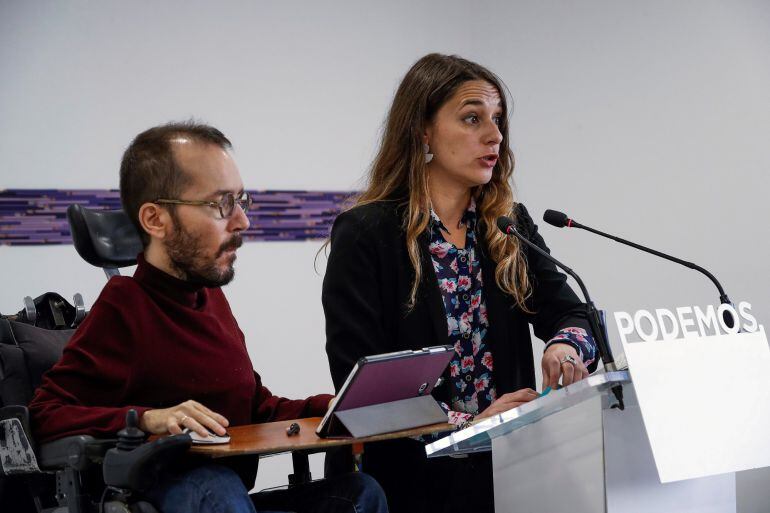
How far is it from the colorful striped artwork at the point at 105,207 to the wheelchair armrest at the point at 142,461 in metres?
2.18

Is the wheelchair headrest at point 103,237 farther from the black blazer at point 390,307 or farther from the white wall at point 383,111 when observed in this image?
the white wall at point 383,111

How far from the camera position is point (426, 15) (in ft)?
14.9

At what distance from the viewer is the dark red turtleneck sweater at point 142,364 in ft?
5.08

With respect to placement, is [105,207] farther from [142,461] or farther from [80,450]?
[142,461]

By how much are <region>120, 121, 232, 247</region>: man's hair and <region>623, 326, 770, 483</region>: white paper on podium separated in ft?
3.13

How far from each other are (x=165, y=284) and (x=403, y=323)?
0.62m

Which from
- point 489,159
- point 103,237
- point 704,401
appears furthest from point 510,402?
point 103,237

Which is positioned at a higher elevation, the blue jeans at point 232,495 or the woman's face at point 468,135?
the woman's face at point 468,135

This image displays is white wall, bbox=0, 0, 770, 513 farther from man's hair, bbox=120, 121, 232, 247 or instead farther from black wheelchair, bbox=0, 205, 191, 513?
man's hair, bbox=120, 121, 232, 247

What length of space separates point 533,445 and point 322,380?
262cm

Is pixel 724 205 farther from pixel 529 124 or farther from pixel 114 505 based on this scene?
pixel 114 505

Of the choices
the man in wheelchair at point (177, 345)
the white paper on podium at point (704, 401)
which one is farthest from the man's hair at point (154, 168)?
the white paper on podium at point (704, 401)

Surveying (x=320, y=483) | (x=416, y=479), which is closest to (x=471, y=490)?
(x=416, y=479)

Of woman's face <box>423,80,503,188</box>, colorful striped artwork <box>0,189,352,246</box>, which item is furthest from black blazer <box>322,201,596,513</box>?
colorful striped artwork <box>0,189,352,246</box>
